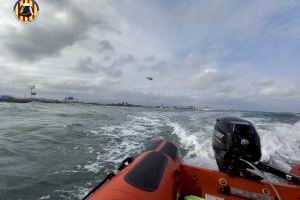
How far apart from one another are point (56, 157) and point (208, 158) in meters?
3.86

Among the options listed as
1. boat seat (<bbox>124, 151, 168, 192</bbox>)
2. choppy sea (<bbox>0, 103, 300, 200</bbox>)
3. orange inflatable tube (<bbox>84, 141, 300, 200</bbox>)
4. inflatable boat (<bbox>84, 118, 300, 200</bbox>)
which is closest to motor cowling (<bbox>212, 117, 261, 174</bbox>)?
inflatable boat (<bbox>84, 118, 300, 200</bbox>)

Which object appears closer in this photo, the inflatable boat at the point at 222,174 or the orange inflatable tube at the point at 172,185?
the orange inflatable tube at the point at 172,185

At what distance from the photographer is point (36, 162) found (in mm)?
5582

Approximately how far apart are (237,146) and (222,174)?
17.1 inches

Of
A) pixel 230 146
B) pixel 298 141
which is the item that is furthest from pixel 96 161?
pixel 298 141

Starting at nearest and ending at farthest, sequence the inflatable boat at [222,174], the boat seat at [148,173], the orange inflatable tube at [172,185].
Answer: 1. the orange inflatable tube at [172,185]
2. the boat seat at [148,173]
3. the inflatable boat at [222,174]

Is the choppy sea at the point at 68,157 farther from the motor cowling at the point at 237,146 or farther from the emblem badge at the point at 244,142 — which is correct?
the emblem badge at the point at 244,142

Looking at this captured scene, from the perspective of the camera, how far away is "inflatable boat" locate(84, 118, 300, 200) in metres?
2.45

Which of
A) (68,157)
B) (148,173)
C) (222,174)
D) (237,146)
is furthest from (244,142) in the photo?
(68,157)

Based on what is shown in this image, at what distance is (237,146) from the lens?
3320 mm

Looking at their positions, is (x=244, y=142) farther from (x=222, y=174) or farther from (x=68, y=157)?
(x=68, y=157)

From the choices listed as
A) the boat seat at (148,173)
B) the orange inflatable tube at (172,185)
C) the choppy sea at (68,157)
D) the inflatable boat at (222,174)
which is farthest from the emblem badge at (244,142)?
the choppy sea at (68,157)

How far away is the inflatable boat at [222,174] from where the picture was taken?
245cm

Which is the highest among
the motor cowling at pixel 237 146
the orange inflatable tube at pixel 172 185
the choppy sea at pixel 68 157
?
the motor cowling at pixel 237 146
